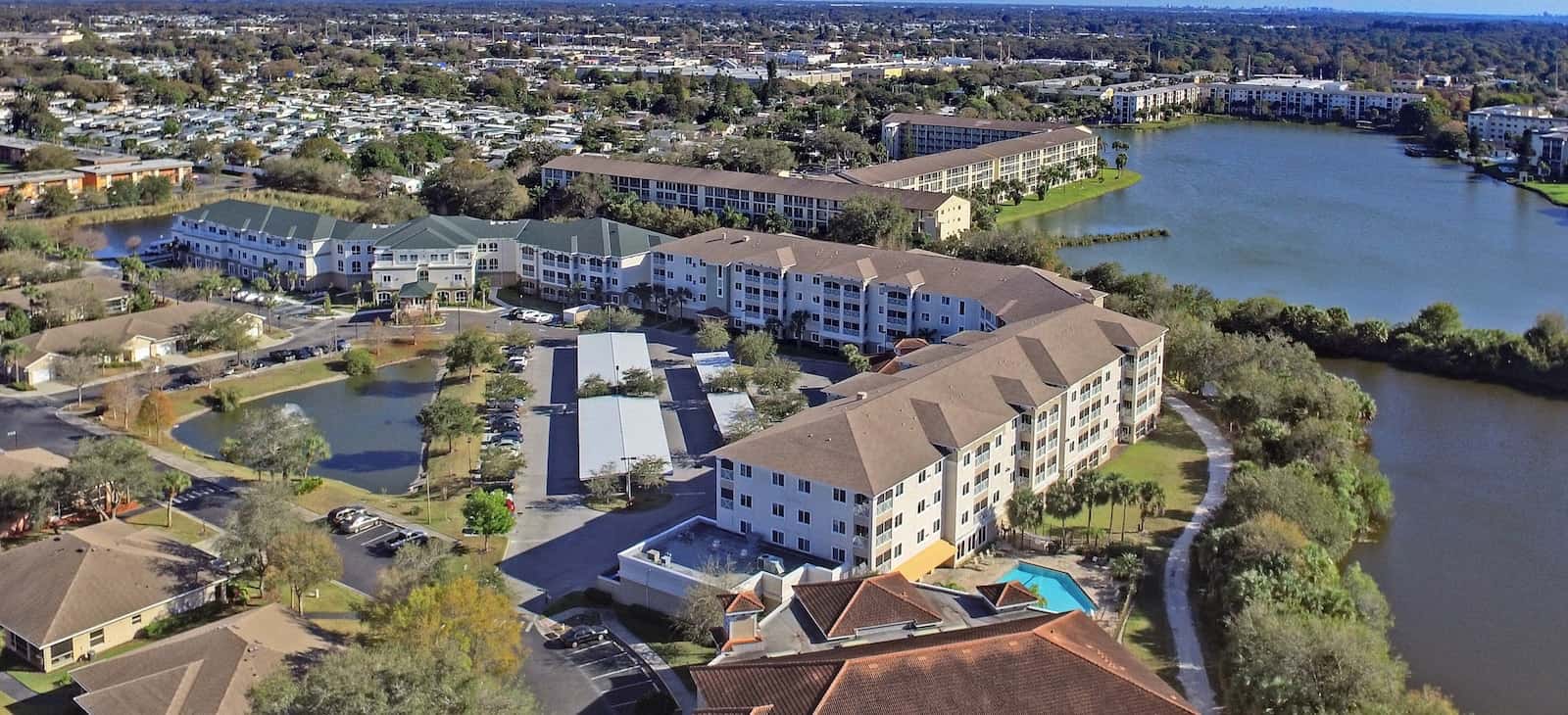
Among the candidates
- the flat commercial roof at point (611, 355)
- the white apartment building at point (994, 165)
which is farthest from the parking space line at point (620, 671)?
the white apartment building at point (994, 165)

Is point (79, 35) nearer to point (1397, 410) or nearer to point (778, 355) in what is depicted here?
point (778, 355)

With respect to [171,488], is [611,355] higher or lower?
higher

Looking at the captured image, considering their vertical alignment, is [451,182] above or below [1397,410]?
above

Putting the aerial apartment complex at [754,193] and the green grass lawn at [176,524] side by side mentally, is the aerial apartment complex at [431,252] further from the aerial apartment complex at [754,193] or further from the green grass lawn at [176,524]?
the green grass lawn at [176,524]

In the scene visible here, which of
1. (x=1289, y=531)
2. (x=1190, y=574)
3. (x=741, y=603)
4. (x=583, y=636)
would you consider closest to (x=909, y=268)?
(x=1190, y=574)

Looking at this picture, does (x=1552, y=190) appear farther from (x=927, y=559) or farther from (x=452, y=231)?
(x=927, y=559)

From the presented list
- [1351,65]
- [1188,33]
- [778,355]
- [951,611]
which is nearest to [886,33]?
[1188,33]

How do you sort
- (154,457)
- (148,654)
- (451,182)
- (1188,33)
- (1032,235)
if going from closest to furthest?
(148,654) < (154,457) < (1032,235) < (451,182) < (1188,33)
